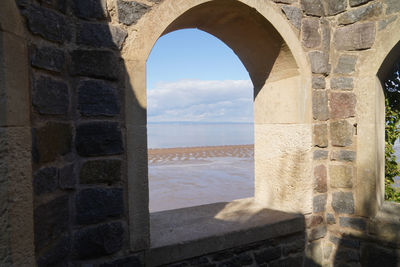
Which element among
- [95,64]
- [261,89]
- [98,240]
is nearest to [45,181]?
[98,240]

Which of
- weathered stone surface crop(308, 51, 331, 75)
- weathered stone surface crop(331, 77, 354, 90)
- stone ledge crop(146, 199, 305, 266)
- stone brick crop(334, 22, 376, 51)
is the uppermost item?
stone brick crop(334, 22, 376, 51)

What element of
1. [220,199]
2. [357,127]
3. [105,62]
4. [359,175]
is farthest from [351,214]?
[220,199]

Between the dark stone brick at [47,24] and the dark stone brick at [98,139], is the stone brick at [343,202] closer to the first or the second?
the dark stone brick at [98,139]

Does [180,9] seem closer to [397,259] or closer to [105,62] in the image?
[105,62]

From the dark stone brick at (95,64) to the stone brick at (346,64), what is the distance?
Result: 6.38ft

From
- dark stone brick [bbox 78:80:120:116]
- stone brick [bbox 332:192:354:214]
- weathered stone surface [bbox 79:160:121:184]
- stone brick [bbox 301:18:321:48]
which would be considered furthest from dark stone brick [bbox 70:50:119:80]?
stone brick [bbox 332:192:354:214]

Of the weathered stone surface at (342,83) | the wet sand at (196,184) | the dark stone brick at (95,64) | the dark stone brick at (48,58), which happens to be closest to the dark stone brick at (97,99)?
the dark stone brick at (95,64)

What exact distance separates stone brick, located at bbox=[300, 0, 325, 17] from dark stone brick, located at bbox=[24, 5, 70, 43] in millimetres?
1916

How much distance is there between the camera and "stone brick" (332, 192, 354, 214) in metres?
2.44

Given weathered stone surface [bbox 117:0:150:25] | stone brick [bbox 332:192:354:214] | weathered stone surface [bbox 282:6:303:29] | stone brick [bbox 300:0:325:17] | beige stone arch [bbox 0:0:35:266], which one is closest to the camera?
beige stone arch [bbox 0:0:35:266]

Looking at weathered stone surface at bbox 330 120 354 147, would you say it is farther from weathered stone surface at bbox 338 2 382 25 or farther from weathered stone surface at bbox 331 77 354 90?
weathered stone surface at bbox 338 2 382 25

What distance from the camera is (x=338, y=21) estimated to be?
2449mm

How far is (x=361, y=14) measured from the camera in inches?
92.2

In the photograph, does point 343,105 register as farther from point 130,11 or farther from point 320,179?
point 130,11
